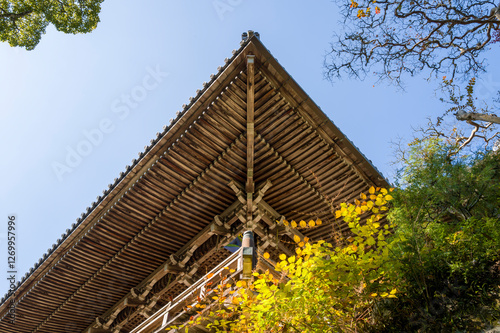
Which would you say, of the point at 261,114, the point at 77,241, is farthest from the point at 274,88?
the point at 77,241

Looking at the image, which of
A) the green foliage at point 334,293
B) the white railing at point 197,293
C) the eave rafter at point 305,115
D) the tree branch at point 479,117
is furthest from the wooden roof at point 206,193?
the green foliage at point 334,293

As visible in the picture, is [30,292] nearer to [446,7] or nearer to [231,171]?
[231,171]

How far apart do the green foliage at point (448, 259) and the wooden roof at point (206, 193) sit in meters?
2.28

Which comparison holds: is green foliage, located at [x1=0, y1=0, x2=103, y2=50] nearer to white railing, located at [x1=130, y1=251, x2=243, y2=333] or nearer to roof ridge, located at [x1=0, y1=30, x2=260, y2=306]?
roof ridge, located at [x1=0, y1=30, x2=260, y2=306]

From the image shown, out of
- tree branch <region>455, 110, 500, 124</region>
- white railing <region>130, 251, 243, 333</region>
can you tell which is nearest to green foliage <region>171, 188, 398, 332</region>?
white railing <region>130, 251, 243, 333</region>

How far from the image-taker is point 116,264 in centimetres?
990

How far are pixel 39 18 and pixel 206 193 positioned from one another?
5.23 metres

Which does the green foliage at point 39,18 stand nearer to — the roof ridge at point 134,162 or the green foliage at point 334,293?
the roof ridge at point 134,162

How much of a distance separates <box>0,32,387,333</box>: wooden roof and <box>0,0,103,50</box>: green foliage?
10.0 feet

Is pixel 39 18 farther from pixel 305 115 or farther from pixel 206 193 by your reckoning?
pixel 305 115

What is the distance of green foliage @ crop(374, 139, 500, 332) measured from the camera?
3.53 m

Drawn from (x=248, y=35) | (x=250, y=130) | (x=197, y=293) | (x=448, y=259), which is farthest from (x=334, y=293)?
(x=248, y=35)

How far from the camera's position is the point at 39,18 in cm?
773

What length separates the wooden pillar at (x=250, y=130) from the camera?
22.9ft
